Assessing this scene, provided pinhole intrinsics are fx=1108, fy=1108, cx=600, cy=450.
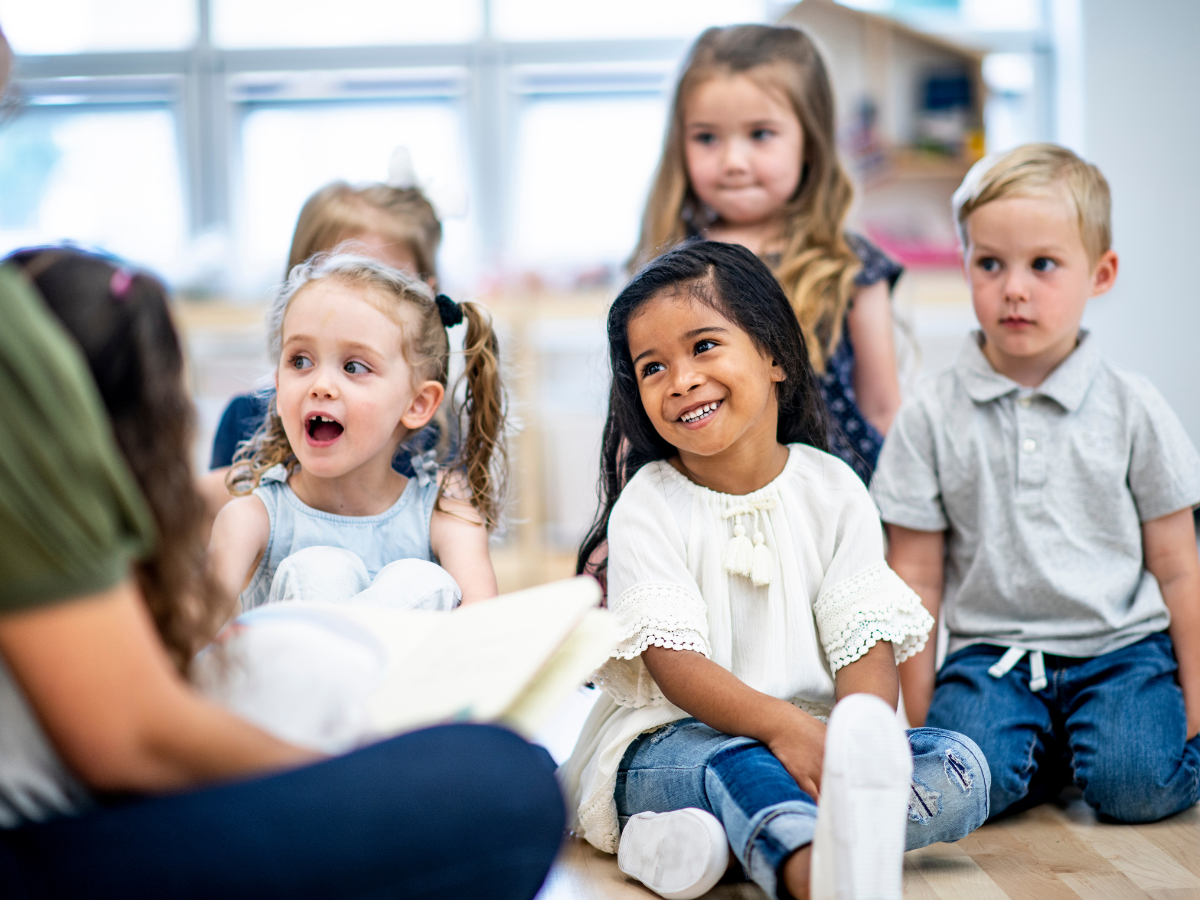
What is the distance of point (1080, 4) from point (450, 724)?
11.8ft

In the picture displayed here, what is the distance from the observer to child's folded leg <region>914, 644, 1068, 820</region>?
4.01 feet

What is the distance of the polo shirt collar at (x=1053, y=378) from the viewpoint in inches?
54.2

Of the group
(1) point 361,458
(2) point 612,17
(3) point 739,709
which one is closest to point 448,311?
(1) point 361,458

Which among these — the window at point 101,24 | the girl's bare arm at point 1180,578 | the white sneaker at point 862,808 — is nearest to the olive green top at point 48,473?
the white sneaker at point 862,808

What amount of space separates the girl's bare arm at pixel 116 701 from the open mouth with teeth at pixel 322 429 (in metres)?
0.63

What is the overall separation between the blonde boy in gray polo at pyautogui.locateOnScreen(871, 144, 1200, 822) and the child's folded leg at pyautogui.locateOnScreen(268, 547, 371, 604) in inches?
27.0

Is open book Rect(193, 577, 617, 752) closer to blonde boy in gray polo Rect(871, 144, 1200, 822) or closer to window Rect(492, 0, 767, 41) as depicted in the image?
blonde boy in gray polo Rect(871, 144, 1200, 822)

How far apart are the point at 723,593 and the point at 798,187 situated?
0.83 m

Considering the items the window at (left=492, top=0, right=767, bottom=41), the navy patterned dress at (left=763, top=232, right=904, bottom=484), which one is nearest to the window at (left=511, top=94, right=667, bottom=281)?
the window at (left=492, top=0, right=767, bottom=41)

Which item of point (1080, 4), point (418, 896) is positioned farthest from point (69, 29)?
point (418, 896)

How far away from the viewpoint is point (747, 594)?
116 centimetres

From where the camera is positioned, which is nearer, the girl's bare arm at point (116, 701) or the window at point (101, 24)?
the girl's bare arm at point (116, 701)

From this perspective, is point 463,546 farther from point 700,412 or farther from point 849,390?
point 849,390

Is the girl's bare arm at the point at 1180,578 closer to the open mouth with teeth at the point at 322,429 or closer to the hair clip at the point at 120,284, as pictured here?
the open mouth with teeth at the point at 322,429
